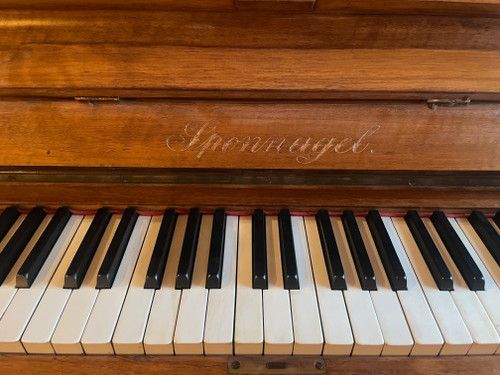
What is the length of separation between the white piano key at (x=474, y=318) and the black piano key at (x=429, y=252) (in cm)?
4

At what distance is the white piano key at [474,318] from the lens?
94 cm

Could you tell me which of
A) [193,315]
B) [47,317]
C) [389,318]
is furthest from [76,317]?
[389,318]

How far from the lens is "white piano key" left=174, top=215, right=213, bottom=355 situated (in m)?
0.92

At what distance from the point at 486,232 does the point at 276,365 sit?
0.84m

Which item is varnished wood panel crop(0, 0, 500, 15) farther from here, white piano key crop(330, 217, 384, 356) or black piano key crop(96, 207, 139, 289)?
white piano key crop(330, 217, 384, 356)

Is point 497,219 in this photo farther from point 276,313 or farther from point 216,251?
point 216,251

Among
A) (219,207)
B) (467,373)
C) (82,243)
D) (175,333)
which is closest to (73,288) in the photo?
(82,243)

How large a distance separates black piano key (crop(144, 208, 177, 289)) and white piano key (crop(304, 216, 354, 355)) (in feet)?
1.52

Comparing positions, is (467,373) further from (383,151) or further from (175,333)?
(175,333)

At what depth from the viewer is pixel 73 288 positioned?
102cm

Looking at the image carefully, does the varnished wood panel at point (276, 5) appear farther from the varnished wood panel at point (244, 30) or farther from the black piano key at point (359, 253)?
the black piano key at point (359, 253)

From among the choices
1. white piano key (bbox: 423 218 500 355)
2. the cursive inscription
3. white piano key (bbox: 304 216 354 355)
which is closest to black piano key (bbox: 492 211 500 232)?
white piano key (bbox: 423 218 500 355)

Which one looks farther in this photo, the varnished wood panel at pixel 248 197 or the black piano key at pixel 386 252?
the varnished wood panel at pixel 248 197

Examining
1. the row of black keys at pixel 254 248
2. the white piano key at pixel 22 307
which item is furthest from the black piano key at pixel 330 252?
the white piano key at pixel 22 307
